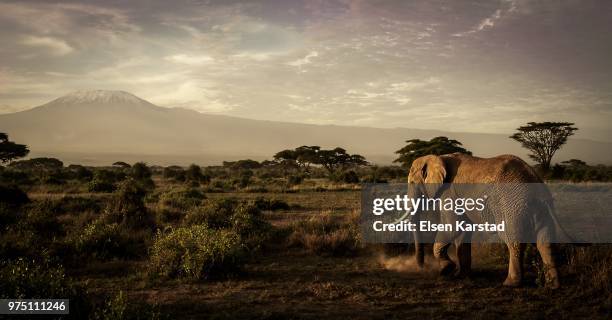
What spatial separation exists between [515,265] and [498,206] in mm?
1015

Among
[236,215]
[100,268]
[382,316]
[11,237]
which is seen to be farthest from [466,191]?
[11,237]

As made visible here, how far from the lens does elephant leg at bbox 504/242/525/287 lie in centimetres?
665

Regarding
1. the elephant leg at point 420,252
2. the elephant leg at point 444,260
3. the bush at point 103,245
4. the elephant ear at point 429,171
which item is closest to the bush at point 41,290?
the bush at point 103,245

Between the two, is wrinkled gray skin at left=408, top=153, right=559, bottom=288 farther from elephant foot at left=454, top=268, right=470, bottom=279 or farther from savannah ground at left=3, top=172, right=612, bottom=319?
savannah ground at left=3, top=172, right=612, bottom=319

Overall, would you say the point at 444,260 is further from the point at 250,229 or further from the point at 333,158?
the point at 333,158

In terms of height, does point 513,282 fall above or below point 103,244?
above

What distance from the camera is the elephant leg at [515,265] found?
262 inches

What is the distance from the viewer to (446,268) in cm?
749

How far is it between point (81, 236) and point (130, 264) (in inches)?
65.9

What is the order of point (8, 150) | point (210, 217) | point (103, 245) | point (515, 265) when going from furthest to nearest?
point (8, 150) < point (210, 217) < point (103, 245) < point (515, 265)

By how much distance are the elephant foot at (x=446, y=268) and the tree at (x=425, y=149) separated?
33641 millimetres

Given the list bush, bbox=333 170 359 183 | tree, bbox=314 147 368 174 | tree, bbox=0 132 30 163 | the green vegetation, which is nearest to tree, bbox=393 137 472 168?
bush, bbox=333 170 359 183

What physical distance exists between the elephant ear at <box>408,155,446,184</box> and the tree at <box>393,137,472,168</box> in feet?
107

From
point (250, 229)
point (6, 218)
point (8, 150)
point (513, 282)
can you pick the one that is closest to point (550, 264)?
point (513, 282)
